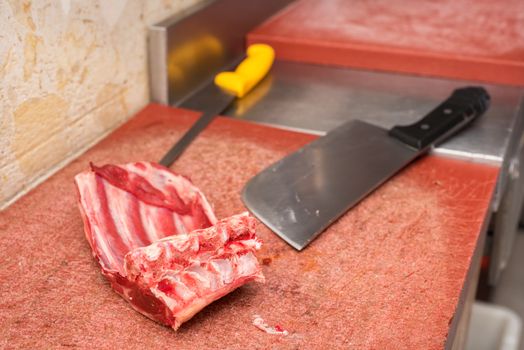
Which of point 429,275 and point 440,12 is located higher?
point 440,12

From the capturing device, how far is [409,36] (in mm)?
1562

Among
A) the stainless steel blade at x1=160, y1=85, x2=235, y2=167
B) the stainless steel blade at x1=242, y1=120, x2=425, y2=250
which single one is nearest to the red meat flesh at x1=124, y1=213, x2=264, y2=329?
the stainless steel blade at x1=242, y1=120, x2=425, y2=250

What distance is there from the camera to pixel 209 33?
1.44 metres

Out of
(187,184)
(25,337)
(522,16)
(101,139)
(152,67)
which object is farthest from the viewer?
(522,16)

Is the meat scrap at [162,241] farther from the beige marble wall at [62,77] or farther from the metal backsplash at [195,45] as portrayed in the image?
the metal backsplash at [195,45]

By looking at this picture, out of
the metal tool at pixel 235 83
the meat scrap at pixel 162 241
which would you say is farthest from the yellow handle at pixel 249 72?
the meat scrap at pixel 162 241

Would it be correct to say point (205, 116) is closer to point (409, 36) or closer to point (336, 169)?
point (336, 169)

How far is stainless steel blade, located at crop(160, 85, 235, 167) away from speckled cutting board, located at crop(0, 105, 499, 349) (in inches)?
1.0

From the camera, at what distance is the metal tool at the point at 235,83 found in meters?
1.20

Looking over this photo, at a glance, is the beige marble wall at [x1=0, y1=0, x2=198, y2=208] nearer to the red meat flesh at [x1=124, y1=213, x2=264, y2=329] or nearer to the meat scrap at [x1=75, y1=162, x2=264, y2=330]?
the meat scrap at [x1=75, y1=162, x2=264, y2=330]

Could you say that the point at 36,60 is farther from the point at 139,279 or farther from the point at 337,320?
the point at 337,320

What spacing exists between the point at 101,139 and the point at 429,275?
67 centimetres

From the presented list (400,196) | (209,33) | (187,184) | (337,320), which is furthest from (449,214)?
(209,33)

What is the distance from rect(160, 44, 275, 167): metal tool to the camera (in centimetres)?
120
